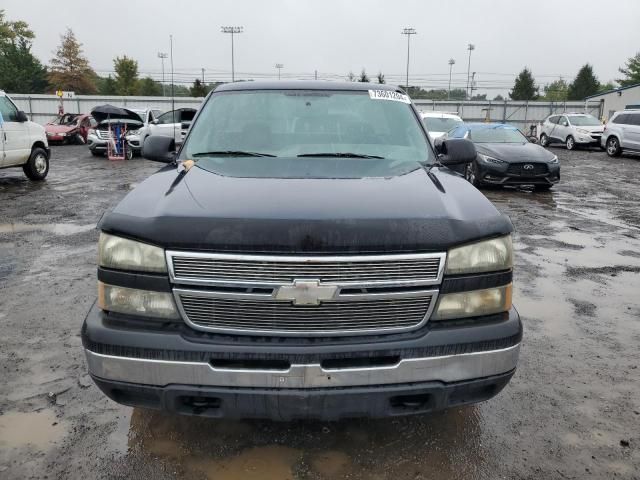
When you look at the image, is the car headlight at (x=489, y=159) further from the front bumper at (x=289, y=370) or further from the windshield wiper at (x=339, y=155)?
the front bumper at (x=289, y=370)

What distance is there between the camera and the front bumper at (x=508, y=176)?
11.5 meters

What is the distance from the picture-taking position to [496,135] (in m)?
12.9

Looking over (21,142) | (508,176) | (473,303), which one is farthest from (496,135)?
(473,303)

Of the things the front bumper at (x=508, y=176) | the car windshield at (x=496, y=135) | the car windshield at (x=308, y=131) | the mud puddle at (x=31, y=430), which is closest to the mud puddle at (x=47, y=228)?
the car windshield at (x=308, y=131)

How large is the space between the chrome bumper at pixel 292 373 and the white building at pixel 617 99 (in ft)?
144

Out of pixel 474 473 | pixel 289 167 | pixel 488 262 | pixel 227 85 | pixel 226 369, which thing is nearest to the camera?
pixel 226 369

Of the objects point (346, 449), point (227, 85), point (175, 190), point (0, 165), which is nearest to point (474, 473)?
point (346, 449)

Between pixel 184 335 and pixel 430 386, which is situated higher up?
pixel 184 335

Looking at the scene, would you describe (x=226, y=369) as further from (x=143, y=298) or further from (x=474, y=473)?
(x=474, y=473)

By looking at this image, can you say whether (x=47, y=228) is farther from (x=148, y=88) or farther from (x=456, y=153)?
(x=148, y=88)

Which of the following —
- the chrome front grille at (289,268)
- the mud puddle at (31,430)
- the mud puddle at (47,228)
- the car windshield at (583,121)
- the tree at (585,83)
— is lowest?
the mud puddle at (31,430)

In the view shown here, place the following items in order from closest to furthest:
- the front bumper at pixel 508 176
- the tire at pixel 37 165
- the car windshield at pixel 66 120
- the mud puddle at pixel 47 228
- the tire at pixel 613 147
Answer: the mud puddle at pixel 47 228 < the front bumper at pixel 508 176 < the tire at pixel 37 165 < the tire at pixel 613 147 < the car windshield at pixel 66 120

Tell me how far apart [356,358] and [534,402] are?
1.57 m

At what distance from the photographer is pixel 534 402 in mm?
3148
